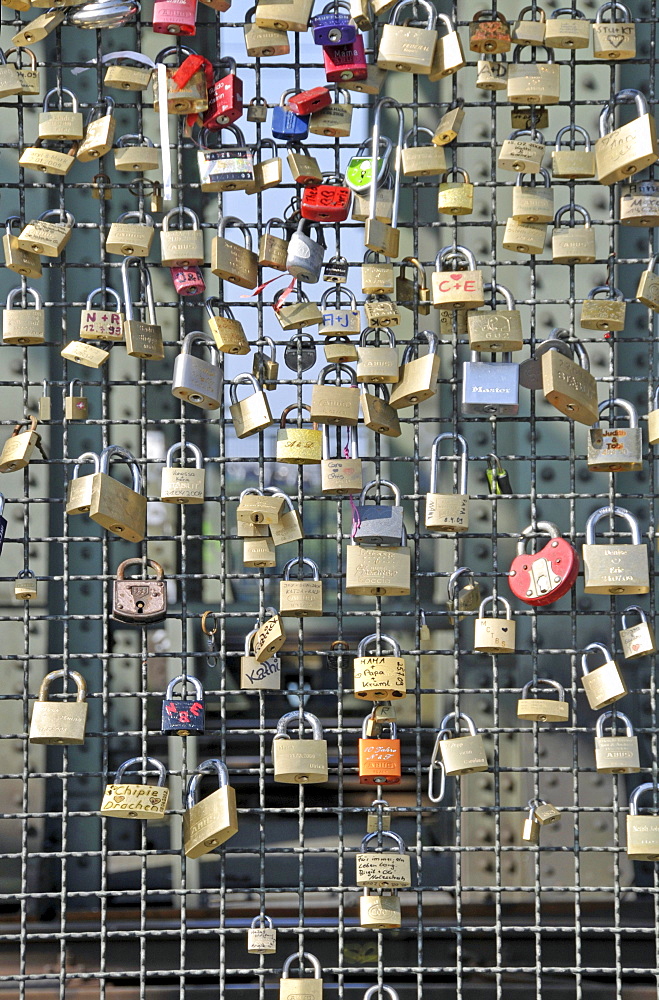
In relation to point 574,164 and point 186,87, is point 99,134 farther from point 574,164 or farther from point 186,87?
point 574,164

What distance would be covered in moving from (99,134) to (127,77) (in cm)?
13

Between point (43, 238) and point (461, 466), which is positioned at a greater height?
point (43, 238)

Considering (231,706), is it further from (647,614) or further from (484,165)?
(484,165)

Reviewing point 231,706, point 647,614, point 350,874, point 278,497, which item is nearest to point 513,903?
point 350,874

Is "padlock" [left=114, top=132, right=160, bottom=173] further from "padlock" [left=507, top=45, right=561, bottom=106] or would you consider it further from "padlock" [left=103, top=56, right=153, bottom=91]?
"padlock" [left=507, top=45, right=561, bottom=106]

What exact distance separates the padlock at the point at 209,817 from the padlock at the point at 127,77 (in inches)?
50.5

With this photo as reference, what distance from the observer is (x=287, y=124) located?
202 centimetres

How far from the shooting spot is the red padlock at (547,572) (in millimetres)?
1914

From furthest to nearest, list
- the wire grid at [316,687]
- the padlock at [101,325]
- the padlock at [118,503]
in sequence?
the wire grid at [316,687]
the padlock at [101,325]
the padlock at [118,503]

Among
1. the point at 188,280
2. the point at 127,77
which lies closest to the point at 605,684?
the point at 188,280

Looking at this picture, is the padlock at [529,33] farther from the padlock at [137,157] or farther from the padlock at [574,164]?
the padlock at [137,157]

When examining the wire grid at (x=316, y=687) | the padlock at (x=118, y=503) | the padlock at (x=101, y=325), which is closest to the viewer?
the padlock at (x=118, y=503)

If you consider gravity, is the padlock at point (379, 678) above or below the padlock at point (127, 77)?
below

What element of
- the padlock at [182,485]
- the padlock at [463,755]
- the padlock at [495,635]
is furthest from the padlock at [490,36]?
the padlock at [463,755]
